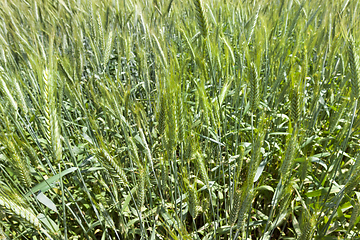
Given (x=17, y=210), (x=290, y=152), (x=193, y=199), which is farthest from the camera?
(x=193, y=199)

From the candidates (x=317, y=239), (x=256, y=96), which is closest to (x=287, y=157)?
(x=256, y=96)

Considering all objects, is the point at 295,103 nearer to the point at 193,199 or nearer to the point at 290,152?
the point at 290,152

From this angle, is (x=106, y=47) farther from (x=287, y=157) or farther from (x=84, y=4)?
(x=84, y=4)

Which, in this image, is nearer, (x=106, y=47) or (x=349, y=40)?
(x=349, y=40)

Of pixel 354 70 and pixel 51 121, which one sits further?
pixel 354 70

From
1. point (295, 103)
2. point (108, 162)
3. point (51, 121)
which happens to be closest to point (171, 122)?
point (108, 162)

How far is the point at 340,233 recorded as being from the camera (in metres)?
1.47

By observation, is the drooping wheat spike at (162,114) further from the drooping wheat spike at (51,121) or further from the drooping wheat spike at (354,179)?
the drooping wheat spike at (354,179)

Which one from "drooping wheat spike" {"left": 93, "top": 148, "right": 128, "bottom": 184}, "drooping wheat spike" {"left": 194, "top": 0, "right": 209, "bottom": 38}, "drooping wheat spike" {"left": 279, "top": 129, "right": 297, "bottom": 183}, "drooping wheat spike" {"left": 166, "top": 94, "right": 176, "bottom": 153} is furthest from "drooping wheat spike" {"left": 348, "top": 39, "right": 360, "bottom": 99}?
"drooping wheat spike" {"left": 93, "top": 148, "right": 128, "bottom": 184}

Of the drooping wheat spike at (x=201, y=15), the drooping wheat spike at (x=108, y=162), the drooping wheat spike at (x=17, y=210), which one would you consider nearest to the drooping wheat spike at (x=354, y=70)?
the drooping wheat spike at (x=201, y=15)

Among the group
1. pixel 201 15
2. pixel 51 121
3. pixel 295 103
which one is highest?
pixel 201 15

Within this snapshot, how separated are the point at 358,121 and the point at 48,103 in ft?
4.38

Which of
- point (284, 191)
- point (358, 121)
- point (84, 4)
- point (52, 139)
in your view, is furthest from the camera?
point (84, 4)

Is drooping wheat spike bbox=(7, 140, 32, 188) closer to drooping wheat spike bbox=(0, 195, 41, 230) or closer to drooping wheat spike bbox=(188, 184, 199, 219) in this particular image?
drooping wheat spike bbox=(0, 195, 41, 230)
